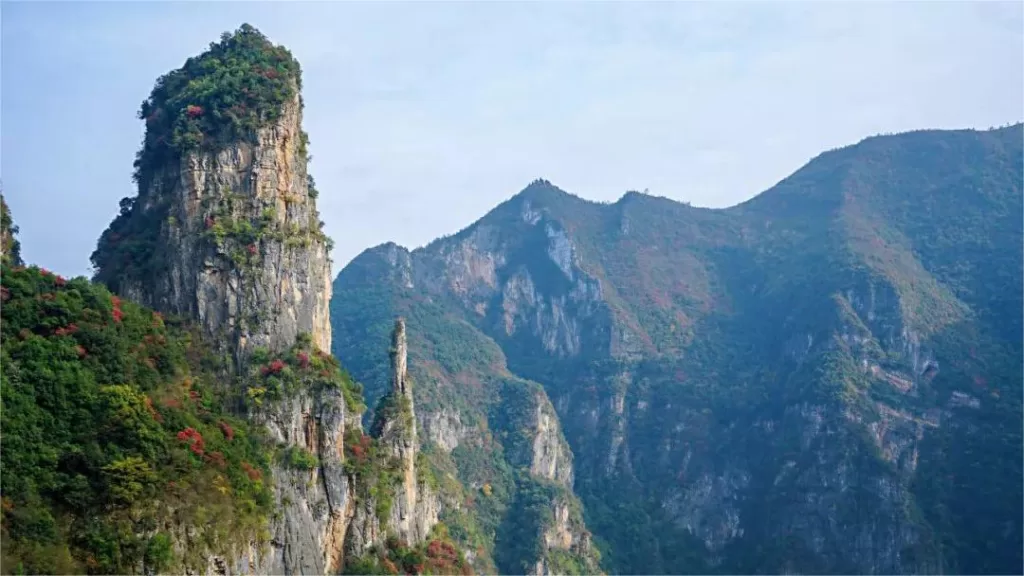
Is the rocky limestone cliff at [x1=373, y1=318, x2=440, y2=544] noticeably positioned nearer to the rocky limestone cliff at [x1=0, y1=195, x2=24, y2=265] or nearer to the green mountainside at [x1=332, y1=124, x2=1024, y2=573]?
the rocky limestone cliff at [x1=0, y1=195, x2=24, y2=265]

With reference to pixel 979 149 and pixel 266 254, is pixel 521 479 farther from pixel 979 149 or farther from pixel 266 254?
pixel 979 149

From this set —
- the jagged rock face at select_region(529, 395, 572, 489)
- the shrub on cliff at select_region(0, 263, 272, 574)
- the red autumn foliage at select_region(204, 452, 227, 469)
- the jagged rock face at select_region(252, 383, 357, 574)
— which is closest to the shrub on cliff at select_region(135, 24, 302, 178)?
the shrub on cliff at select_region(0, 263, 272, 574)

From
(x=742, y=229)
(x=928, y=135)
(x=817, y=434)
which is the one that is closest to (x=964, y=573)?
(x=817, y=434)

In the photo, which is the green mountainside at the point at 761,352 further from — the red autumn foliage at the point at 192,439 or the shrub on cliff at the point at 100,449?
the red autumn foliage at the point at 192,439

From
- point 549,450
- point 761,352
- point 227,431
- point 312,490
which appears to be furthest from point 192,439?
point 761,352

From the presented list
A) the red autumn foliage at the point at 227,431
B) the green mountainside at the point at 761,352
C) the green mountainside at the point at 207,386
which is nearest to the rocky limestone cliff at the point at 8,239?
the green mountainside at the point at 207,386

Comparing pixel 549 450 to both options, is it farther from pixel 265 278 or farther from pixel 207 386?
pixel 207 386
